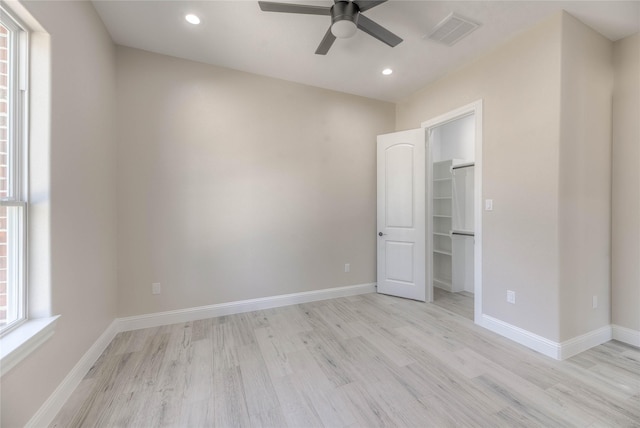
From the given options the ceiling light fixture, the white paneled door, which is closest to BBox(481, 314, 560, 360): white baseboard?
the white paneled door

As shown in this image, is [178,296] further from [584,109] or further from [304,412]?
[584,109]

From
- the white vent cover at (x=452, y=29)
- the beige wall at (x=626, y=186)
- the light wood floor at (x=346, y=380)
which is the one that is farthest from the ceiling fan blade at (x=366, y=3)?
the light wood floor at (x=346, y=380)

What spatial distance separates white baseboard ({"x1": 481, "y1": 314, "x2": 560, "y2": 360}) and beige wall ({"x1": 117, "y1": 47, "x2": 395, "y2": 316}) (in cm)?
155

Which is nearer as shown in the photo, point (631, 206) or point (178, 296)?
point (631, 206)

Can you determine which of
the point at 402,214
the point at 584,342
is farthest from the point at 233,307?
the point at 584,342

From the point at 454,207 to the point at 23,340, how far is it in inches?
175

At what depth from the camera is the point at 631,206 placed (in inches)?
88.7

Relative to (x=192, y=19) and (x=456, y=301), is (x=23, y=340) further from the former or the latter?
(x=456, y=301)

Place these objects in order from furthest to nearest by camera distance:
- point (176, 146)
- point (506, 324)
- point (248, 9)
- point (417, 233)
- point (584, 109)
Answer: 1. point (417, 233)
2. point (176, 146)
3. point (506, 324)
4. point (584, 109)
5. point (248, 9)

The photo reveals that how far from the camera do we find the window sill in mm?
1101

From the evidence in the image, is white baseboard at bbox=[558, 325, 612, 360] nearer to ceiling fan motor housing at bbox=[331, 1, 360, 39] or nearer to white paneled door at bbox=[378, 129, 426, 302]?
white paneled door at bbox=[378, 129, 426, 302]

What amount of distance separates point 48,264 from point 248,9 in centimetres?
226

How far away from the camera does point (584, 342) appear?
2176 millimetres

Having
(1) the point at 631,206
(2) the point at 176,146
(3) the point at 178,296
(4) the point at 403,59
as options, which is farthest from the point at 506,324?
(2) the point at 176,146
